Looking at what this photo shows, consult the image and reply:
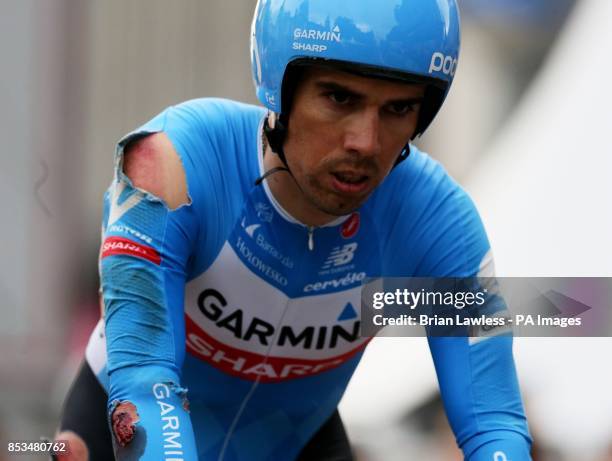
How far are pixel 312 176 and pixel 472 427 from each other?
2.85 ft

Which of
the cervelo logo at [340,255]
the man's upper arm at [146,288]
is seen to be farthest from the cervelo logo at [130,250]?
the cervelo logo at [340,255]

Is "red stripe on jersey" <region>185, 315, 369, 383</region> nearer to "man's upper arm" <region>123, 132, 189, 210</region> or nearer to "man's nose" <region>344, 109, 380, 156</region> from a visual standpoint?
"man's upper arm" <region>123, 132, 189, 210</region>

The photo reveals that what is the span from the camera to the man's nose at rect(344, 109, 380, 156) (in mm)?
3650

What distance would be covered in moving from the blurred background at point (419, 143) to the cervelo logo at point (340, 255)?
2560mm

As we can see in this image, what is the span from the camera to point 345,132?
3676mm

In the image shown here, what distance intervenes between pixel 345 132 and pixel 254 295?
0.74 meters

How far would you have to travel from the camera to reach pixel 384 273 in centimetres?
424

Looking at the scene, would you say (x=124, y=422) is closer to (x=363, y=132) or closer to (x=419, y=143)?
(x=363, y=132)

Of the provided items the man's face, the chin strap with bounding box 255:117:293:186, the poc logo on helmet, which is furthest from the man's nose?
the chin strap with bounding box 255:117:293:186

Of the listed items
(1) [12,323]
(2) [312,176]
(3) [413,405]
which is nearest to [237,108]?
(2) [312,176]

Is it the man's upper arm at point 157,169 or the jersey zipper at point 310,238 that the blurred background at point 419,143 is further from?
the man's upper arm at point 157,169

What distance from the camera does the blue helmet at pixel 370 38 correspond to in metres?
3.62

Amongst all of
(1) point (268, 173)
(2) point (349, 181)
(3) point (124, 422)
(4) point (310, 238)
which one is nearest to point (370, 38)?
(2) point (349, 181)

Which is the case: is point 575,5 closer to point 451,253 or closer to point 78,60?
point 78,60
